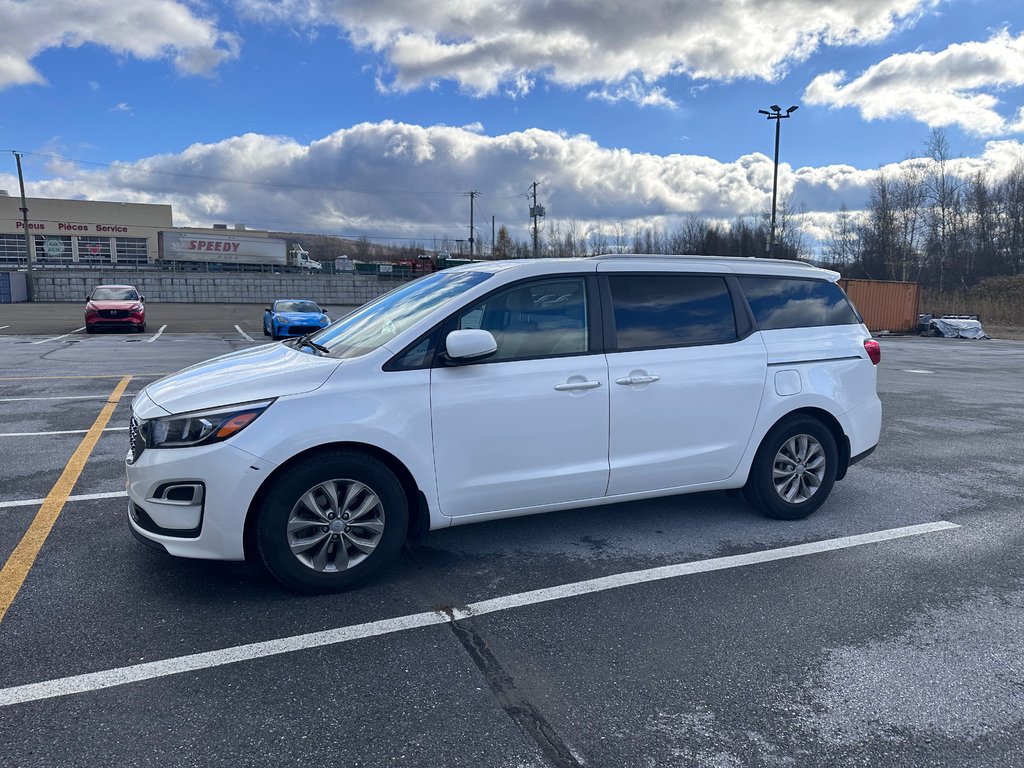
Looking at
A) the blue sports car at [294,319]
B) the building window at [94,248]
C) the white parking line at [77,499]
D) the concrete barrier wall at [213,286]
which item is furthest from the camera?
the building window at [94,248]

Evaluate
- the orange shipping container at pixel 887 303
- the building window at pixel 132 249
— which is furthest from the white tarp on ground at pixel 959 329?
the building window at pixel 132 249

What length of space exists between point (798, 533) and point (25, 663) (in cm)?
442

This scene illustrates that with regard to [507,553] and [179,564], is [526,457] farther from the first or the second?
[179,564]

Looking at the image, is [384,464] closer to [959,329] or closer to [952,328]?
[959,329]

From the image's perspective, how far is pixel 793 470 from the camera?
504cm

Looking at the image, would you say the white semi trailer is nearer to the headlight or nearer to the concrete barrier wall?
the concrete barrier wall

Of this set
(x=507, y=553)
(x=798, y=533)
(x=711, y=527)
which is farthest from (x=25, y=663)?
(x=798, y=533)

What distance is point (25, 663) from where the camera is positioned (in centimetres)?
305

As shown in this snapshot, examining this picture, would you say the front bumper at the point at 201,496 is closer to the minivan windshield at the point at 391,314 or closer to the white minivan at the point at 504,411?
the white minivan at the point at 504,411

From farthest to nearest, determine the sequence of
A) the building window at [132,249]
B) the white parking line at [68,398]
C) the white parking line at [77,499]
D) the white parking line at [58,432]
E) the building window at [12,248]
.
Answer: the building window at [132,249], the building window at [12,248], the white parking line at [68,398], the white parking line at [58,432], the white parking line at [77,499]

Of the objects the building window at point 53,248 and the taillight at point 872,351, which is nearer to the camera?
the taillight at point 872,351

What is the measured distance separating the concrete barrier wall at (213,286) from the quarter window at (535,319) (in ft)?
150

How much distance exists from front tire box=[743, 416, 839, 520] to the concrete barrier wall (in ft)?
150

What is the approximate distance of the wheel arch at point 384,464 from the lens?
3.57m
